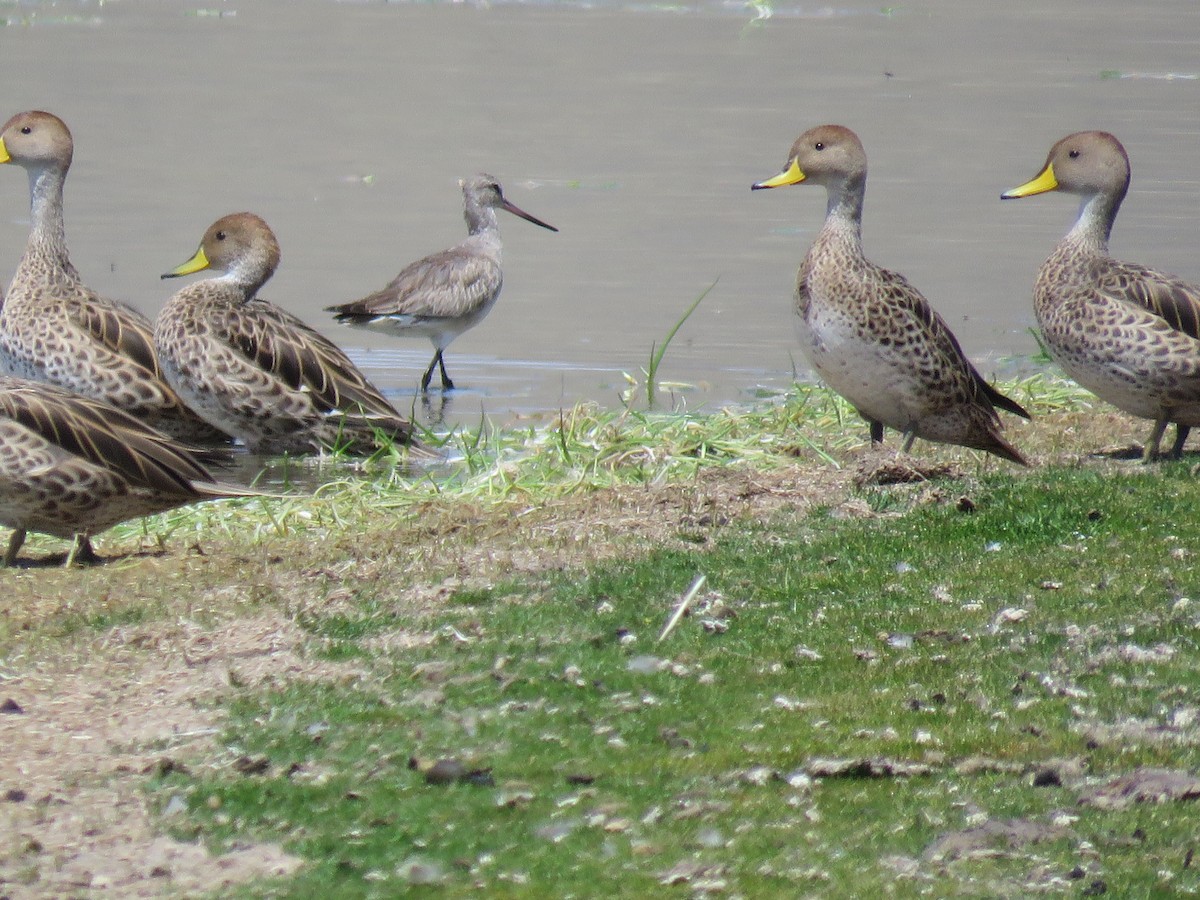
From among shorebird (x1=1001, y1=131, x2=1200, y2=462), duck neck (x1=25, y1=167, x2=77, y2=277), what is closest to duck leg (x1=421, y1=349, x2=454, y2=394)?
duck neck (x1=25, y1=167, x2=77, y2=277)

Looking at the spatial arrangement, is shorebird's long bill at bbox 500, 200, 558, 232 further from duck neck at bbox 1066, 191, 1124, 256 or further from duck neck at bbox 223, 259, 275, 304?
duck neck at bbox 1066, 191, 1124, 256

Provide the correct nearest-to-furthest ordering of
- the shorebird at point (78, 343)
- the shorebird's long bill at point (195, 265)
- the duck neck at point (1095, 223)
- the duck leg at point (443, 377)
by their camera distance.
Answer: the duck neck at point (1095, 223) → the shorebird at point (78, 343) → the shorebird's long bill at point (195, 265) → the duck leg at point (443, 377)

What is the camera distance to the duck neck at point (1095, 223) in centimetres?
982

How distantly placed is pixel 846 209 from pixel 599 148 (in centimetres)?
982

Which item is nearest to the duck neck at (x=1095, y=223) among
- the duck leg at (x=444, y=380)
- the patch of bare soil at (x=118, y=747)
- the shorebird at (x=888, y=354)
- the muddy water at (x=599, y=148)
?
the shorebird at (x=888, y=354)

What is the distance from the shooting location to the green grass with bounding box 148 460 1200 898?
15.0ft

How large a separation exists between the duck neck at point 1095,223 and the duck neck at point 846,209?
111 centimetres

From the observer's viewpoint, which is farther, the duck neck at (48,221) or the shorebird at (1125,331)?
the duck neck at (48,221)

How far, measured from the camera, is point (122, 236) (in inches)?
595

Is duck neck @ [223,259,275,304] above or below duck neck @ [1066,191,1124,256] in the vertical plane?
below

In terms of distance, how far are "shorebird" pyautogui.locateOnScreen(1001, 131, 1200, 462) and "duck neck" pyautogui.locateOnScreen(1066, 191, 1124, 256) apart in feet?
0.03

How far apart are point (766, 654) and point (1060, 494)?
2289mm

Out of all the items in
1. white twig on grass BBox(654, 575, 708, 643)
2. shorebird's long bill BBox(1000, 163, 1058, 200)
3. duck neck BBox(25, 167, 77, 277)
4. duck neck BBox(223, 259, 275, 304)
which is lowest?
white twig on grass BBox(654, 575, 708, 643)

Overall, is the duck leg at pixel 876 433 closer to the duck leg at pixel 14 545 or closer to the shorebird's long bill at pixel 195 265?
the duck leg at pixel 14 545
